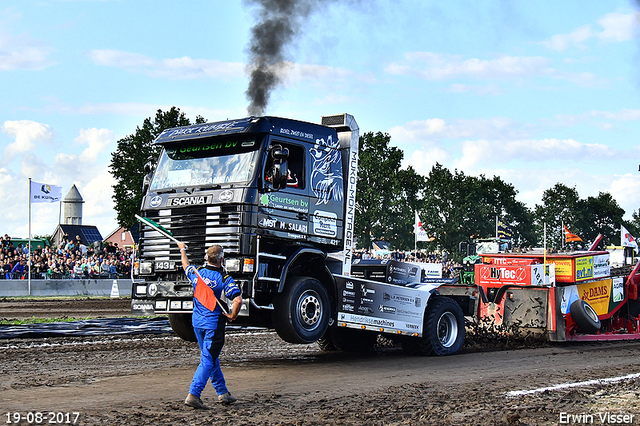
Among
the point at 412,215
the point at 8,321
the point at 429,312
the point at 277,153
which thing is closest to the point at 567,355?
the point at 429,312

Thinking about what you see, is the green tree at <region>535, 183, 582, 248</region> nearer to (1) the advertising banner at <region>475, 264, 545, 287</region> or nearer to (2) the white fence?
(2) the white fence

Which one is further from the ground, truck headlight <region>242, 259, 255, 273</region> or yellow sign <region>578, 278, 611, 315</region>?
truck headlight <region>242, 259, 255, 273</region>

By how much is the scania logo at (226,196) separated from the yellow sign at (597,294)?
7739 millimetres

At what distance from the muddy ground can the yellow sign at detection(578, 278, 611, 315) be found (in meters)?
1.13

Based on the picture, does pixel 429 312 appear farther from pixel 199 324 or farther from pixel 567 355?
pixel 199 324

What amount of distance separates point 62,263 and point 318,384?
24.0 metres

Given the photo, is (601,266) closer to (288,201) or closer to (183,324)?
(288,201)

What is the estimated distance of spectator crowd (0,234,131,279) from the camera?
93.0 ft

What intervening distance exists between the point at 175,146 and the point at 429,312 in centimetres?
499

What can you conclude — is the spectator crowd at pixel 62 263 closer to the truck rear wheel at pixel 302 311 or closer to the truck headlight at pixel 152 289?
the truck headlight at pixel 152 289

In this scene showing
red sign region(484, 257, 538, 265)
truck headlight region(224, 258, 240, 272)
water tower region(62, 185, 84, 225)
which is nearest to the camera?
truck headlight region(224, 258, 240, 272)

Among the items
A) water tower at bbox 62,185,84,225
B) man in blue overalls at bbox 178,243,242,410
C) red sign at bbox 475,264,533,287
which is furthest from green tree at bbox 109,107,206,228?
water tower at bbox 62,185,84,225

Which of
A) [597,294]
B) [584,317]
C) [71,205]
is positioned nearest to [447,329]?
[584,317]

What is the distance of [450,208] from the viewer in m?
82.6
